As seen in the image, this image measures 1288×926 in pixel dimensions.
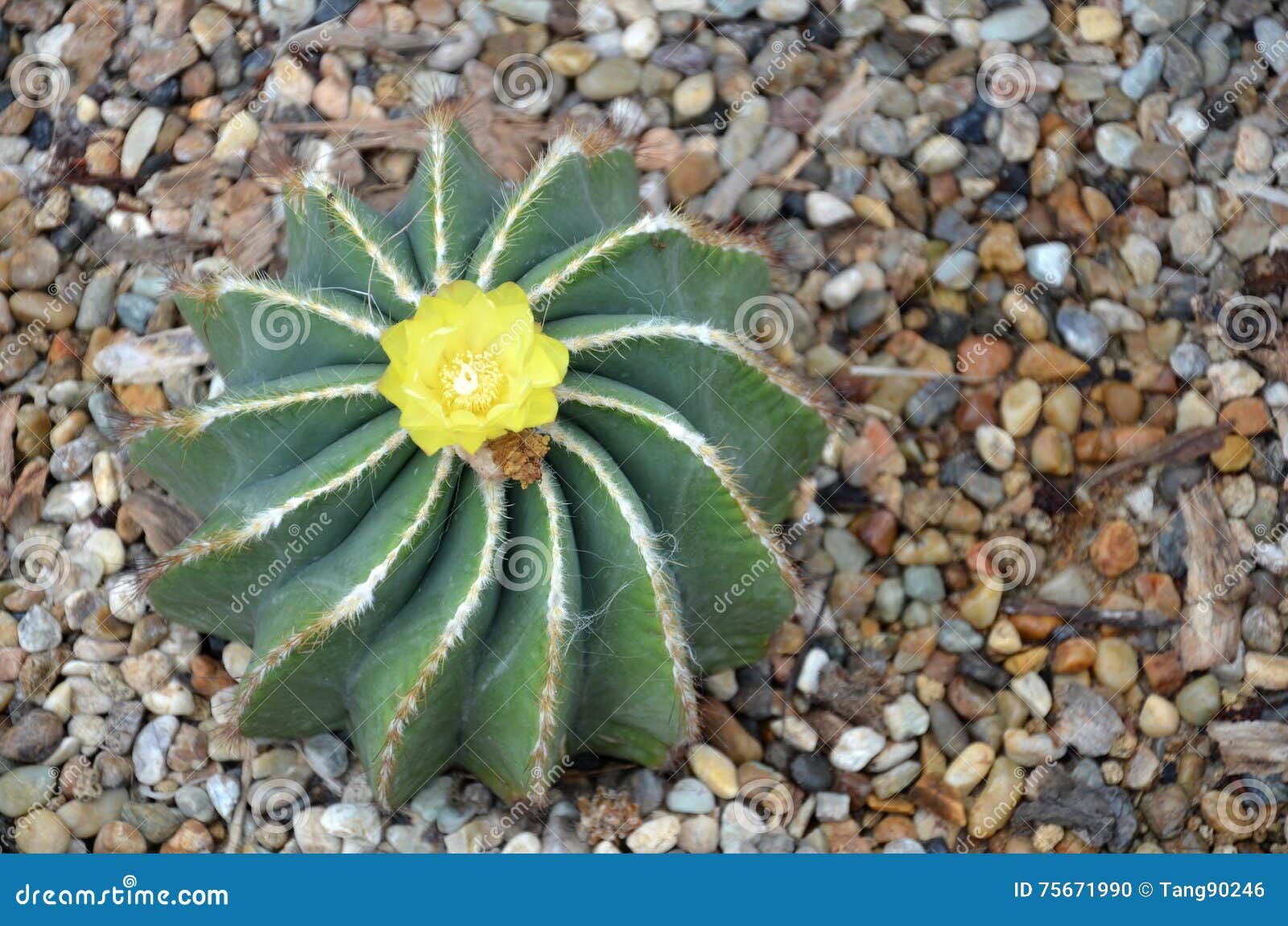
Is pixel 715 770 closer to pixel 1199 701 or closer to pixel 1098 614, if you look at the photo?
pixel 1098 614

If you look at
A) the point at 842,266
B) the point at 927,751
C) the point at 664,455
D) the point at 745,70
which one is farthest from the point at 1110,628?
the point at 745,70

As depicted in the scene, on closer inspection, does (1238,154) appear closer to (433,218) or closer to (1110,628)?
(1110,628)

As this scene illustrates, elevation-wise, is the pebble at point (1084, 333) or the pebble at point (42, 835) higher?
the pebble at point (1084, 333)

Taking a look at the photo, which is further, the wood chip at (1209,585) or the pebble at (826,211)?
the pebble at (826,211)

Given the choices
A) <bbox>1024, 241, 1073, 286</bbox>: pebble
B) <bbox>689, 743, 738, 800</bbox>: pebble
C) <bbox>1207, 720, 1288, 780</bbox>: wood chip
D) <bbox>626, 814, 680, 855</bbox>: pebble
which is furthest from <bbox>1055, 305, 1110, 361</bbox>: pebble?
<bbox>626, 814, 680, 855</bbox>: pebble

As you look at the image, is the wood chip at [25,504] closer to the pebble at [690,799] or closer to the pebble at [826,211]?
the pebble at [690,799]

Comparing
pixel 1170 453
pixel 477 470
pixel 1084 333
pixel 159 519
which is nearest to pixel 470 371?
pixel 477 470

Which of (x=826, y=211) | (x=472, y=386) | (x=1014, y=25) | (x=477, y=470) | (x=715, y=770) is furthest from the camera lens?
(x=1014, y=25)

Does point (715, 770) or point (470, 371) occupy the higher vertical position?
point (470, 371)

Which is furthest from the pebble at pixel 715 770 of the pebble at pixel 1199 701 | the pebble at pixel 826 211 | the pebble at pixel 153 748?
the pebble at pixel 826 211
